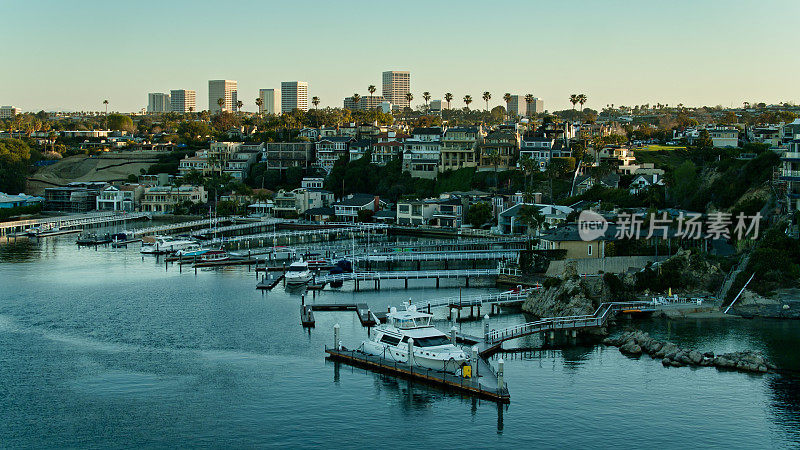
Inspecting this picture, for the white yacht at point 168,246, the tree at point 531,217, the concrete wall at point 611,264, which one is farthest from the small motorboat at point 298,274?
the tree at point 531,217

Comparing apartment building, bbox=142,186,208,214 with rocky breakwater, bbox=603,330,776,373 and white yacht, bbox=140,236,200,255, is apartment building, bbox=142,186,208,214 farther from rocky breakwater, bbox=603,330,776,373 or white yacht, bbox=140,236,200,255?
rocky breakwater, bbox=603,330,776,373

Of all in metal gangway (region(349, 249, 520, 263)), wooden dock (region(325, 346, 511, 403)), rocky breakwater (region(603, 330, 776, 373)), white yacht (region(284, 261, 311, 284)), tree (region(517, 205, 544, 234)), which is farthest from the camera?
Answer: tree (region(517, 205, 544, 234))

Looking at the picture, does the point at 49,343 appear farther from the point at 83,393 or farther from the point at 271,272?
the point at 271,272

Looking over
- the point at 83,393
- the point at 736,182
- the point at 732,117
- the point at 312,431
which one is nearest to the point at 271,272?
the point at 83,393

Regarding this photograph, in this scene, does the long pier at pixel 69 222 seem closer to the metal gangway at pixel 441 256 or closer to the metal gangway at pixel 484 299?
the metal gangway at pixel 441 256

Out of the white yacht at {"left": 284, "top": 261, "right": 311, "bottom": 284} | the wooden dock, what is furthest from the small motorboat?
the wooden dock

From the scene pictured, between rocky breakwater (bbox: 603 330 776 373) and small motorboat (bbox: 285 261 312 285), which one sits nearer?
rocky breakwater (bbox: 603 330 776 373)
